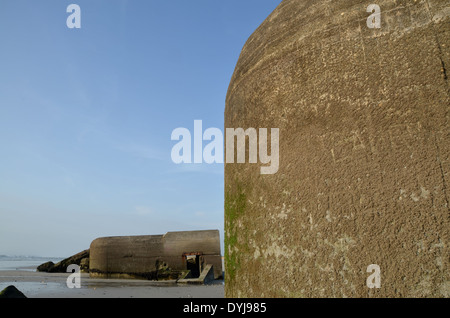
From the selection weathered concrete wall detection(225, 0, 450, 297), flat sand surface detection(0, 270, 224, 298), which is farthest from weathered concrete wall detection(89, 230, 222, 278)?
weathered concrete wall detection(225, 0, 450, 297)

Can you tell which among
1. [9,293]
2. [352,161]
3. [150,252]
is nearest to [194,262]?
[150,252]

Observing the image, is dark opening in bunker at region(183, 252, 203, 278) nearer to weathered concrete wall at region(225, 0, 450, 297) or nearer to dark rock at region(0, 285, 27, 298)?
dark rock at region(0, 285, 27, 298)

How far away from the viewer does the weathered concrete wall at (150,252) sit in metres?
11.3

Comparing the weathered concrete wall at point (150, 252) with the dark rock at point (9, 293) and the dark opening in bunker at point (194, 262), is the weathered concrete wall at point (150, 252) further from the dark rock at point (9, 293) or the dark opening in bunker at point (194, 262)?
the dark rock at point (9, 293)

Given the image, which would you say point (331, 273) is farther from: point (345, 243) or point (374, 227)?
point (374, 227)

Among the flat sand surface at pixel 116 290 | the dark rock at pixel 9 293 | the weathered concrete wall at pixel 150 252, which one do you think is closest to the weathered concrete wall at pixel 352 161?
the dark rock at pixel 9 293

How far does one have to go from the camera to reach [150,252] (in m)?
11.6

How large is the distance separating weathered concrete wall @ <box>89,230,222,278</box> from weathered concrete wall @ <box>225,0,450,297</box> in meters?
9.61

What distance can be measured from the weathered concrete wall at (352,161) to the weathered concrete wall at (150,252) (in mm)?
9607

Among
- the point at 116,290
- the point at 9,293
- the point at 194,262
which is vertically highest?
the point at 9,293

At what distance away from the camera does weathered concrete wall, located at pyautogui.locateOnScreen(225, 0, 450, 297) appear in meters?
1.35

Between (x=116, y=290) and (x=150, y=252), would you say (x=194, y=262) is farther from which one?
(x=116, y=290)

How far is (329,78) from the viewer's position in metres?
1.69

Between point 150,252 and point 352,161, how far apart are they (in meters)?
11.2
